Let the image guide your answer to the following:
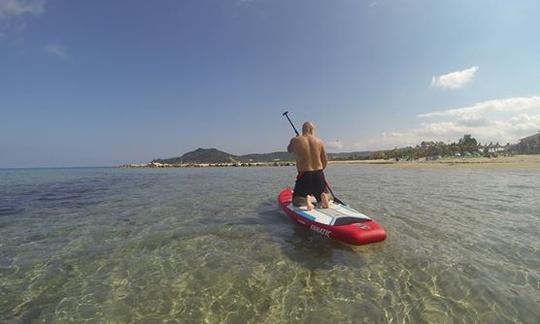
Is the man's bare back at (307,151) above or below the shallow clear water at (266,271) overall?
above

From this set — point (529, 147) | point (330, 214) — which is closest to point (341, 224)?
point (330, 214)

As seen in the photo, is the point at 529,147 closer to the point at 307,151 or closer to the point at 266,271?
the point at 307,151

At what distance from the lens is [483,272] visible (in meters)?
6.45

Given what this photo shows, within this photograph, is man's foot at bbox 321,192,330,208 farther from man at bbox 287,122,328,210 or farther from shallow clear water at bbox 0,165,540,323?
shallow clear water at bbox 0,165,540,323

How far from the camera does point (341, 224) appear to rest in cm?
835

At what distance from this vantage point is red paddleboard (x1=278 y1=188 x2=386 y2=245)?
7836 mm

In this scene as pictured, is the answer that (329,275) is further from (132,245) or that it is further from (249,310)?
(132,245)

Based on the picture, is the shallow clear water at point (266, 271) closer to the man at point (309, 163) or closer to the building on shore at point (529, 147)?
the man at point (309, 163)

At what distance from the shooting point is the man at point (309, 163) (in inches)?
403

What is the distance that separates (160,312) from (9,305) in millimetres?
2883

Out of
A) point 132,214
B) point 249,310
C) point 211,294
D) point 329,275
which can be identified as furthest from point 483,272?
point 132,214

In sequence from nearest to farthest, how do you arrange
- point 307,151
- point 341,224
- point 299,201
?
point 341,224 → point 307,151 → point 299,201

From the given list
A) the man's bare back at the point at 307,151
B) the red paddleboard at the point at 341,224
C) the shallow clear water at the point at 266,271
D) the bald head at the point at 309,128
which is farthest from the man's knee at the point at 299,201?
the bald head at the point at 309,128

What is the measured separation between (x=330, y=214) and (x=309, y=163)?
1927 millimetres
